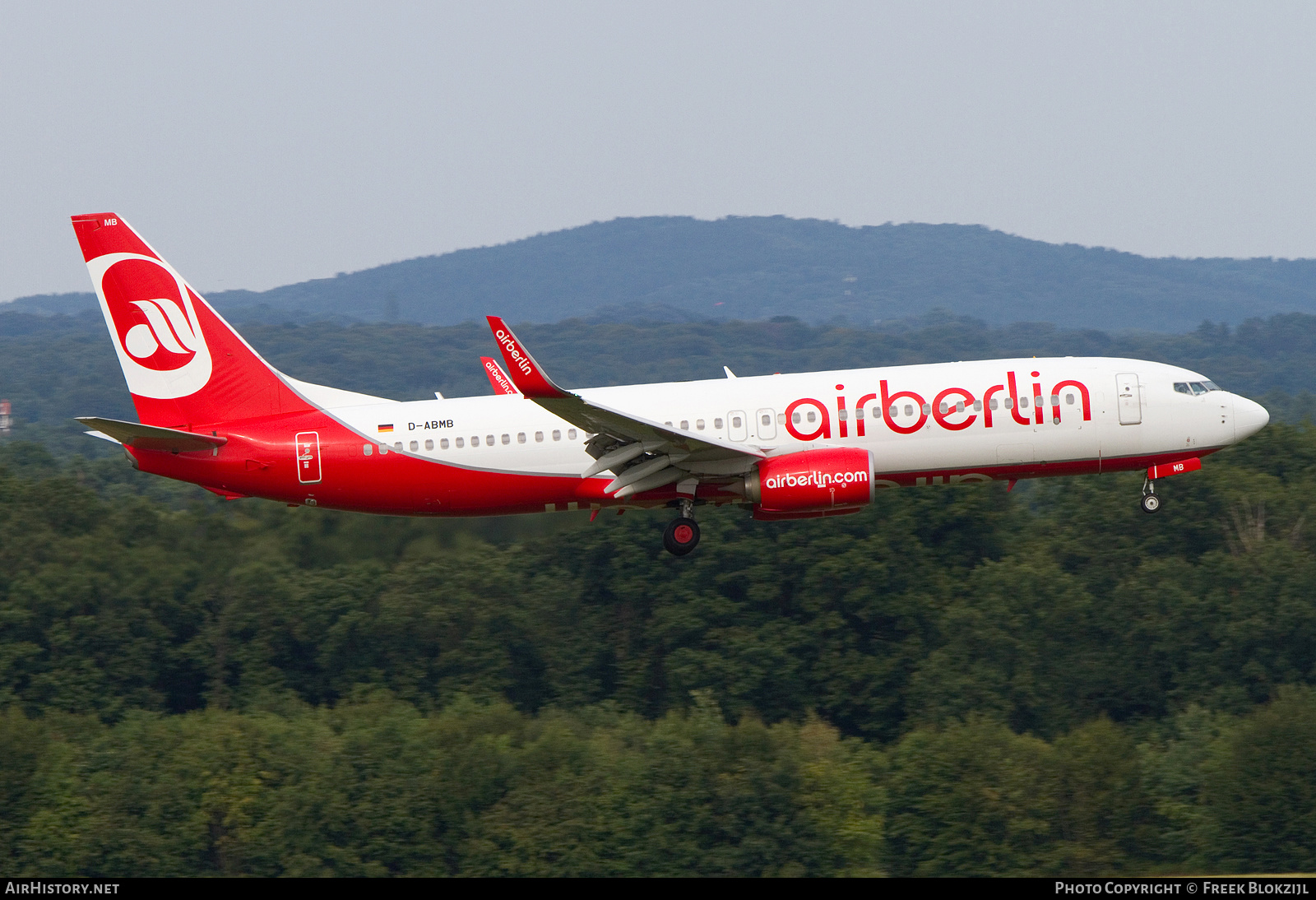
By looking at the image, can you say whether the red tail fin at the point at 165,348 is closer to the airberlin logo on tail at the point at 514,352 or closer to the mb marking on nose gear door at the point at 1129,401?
the airberlin logo on tail at the point at 514,352

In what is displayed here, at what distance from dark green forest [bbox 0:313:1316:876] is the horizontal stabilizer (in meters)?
12.6

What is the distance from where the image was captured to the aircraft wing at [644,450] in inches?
1342

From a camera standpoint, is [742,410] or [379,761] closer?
[742,410]

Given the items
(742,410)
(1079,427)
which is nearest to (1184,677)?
(1079,427)

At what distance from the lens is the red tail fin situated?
38.2m

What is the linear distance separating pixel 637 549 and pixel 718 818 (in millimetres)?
14880

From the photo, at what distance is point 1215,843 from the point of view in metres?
55.5

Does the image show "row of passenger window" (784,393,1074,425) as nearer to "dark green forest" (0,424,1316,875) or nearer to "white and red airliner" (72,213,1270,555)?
"white and red airliner" (72,213,1270,555)

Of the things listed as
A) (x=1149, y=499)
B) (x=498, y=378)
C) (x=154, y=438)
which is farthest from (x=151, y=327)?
(x=1149, y=499)

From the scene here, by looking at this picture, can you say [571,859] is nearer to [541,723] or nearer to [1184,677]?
[541,723]

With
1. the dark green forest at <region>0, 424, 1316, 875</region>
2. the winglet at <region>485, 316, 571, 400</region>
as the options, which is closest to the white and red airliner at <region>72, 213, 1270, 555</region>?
the winglet at <region>485, 316, 571, 400</region>


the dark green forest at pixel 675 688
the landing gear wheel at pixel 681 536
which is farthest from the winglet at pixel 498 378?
the dark green forest at pixel 675 688

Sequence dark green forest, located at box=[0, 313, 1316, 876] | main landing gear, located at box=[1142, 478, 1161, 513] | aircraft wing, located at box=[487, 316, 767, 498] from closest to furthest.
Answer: aircraft wing, located at box=[487, 316, 767, 498]
main landing gear, located at box=[1142, 478, 1161, 513]
dark green forest, located at box=[0, 313, 1316, 876]
